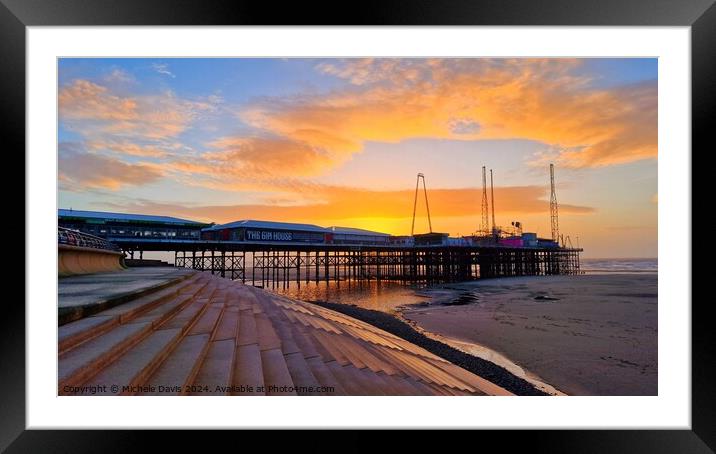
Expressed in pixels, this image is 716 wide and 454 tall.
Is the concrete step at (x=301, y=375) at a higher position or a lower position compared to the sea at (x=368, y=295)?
higher

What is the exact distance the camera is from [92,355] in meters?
2.46

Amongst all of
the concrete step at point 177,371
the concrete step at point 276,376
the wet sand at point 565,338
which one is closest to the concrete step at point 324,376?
→ the concrete step at point 276,376

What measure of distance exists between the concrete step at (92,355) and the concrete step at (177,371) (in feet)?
1.09

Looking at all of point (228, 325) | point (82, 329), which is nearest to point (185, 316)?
point (228, 325)

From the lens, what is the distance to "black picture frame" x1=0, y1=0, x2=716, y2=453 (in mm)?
3197

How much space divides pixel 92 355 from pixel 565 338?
9670 millimetres

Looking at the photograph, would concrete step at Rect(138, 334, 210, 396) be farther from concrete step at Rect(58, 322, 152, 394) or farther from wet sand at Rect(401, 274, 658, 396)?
wet sand at Rect(401, 274, 658, 396)

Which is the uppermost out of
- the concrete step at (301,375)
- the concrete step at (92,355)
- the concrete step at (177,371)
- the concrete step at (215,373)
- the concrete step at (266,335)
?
the concrete step at (92,355)

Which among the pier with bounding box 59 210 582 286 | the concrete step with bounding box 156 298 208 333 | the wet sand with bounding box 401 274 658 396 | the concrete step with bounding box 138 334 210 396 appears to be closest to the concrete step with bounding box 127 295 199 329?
the concrete step with bounding box 156 298 208 333

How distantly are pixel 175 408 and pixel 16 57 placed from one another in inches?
143

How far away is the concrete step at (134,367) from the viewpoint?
93.4 inches

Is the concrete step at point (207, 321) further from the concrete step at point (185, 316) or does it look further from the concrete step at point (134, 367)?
the concrete step at point (134, 367)

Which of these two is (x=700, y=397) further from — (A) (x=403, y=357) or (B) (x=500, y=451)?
(A) (x=403, y=357)

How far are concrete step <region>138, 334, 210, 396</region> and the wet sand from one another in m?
5.54
